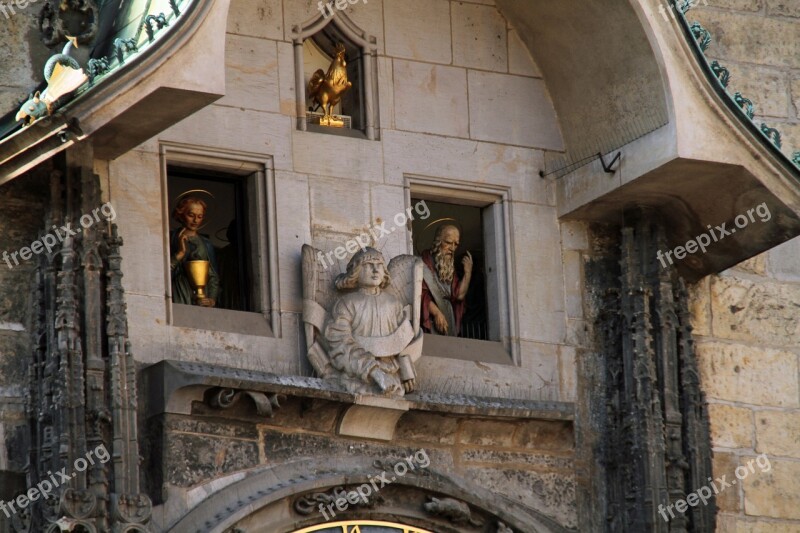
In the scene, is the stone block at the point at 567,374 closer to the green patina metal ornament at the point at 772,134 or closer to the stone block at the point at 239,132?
the green patina metal ornament at the point at 772,134

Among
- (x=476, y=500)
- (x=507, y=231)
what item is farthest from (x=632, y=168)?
(x=476, y=500)

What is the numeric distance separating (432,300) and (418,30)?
138 cm

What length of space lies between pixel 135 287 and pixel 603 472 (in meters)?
2.54

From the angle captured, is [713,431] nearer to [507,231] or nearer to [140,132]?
[507,231]

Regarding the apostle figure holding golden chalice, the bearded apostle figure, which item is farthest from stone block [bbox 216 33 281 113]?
the bearded apostle figure

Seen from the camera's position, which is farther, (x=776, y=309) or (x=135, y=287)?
(x=776, y=309)

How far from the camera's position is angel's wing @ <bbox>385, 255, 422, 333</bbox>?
44.2 feet

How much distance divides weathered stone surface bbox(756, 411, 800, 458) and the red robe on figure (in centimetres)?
161

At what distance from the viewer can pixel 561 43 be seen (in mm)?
14078

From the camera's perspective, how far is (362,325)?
13.3 m

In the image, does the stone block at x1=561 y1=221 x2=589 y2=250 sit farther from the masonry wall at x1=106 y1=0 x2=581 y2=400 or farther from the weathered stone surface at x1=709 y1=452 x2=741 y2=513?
the weathered stone surface at x1=709 y1=452 x2=741 y2=513

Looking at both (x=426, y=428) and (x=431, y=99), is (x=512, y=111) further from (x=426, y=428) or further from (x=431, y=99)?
(x=426, y=428)

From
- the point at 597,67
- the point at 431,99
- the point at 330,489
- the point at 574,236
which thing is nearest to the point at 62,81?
the point at 330,489

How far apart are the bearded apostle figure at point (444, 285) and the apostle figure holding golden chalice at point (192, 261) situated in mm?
1124
